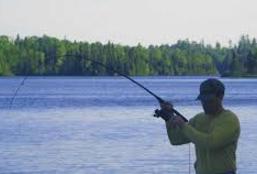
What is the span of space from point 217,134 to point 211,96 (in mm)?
315

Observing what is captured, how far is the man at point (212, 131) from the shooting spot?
7.34 metres

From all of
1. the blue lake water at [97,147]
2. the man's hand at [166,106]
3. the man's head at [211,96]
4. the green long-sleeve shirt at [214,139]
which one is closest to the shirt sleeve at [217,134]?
the green long-sleeve shirt at [214,139]

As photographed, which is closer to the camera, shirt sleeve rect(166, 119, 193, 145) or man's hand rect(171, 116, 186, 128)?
man's hand rect(171, 116, 186, 128)

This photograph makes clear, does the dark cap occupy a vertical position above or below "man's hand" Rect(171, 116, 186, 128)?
above

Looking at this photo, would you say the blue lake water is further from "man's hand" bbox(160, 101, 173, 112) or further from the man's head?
the man's head

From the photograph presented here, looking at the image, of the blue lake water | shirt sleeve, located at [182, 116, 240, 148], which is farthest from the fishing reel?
the blue lake water

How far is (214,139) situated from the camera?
7.31m

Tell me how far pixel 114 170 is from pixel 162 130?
15530mm

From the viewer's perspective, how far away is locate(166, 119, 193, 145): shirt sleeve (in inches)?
295

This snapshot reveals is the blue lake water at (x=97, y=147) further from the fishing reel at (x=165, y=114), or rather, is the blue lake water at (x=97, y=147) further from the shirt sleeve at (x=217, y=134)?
the shirt sleeve at (x=217, y=134)

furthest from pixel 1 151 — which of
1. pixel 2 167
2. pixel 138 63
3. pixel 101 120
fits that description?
pixel 138 63

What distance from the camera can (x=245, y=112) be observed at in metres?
54.3

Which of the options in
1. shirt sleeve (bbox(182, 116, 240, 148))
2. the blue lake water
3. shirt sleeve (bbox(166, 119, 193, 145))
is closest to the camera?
shirt sleeve (bbox(182, 116, 240, 148))

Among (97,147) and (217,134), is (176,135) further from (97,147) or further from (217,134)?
(97,147)
